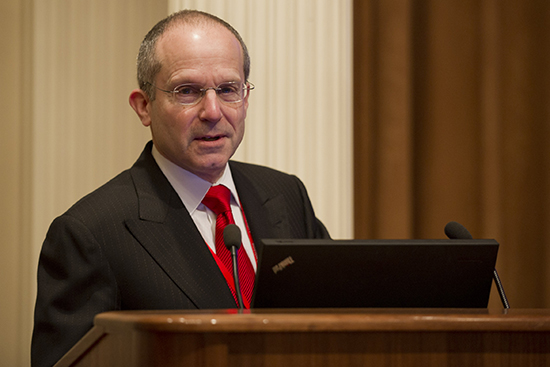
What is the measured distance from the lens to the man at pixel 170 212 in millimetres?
1438

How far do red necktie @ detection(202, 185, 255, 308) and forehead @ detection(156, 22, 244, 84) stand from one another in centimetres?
36

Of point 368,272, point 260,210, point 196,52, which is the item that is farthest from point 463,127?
point 368,272

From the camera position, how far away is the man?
1.44m

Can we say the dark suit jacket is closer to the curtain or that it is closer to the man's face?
the man's face

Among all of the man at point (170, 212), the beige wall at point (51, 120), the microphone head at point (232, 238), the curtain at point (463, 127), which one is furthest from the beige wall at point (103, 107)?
the microphone head at point (232, 238)

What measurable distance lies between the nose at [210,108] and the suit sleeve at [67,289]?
46 centimetres

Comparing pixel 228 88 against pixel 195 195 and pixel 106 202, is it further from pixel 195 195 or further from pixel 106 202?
pixel 106 202

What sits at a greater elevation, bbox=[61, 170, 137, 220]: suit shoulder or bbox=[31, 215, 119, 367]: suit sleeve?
bbox=[61, 170, 137, 220]: suit shoulder

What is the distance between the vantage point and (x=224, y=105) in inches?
66.0

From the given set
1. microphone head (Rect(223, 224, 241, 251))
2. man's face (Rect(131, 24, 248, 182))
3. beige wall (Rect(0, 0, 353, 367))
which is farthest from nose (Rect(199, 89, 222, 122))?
beige wall (Rect(0, 0, 353, 367))

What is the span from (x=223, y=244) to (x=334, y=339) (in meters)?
0.91

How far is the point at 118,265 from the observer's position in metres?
1.48

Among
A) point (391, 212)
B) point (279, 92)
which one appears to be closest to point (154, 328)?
point (279, 92)

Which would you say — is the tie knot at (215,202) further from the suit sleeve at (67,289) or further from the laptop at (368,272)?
the laptop at (368,272)
